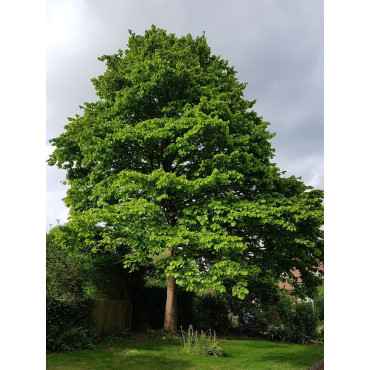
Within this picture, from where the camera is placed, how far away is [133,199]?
31.5 feet

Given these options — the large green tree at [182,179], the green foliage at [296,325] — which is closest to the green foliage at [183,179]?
the large green tree at [182,179]

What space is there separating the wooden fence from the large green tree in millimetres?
2227

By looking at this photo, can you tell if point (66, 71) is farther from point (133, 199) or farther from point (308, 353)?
point (308, 353)

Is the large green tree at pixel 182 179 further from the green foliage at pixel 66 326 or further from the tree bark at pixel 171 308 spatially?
the green foliage at pixel 66 326

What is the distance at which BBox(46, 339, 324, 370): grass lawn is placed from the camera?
8570 millimetres

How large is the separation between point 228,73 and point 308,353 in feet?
37.7

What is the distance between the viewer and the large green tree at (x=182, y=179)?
9.43 meters

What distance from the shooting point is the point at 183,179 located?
31.3ft

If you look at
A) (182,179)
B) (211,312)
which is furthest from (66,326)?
(211,312)

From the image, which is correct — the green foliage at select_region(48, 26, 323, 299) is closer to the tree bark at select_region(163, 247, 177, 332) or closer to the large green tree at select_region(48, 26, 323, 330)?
the large green tree at select_region(48, 26, 323, 330)

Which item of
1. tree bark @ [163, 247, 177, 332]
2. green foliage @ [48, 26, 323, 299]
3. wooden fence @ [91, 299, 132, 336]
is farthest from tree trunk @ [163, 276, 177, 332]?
wooden fence @ [91, 299, 132, 336]

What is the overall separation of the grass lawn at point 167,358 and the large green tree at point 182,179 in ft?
6.46

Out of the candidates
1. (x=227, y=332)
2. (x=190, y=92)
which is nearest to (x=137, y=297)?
(x=227, y=332)

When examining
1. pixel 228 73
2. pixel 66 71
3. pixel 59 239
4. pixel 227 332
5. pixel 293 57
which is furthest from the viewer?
pixel 227 332
